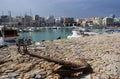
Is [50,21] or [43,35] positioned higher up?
[50,21]

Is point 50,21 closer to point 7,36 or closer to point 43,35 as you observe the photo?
point 43,35

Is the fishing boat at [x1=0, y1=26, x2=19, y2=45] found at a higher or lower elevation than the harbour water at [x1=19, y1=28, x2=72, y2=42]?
higher

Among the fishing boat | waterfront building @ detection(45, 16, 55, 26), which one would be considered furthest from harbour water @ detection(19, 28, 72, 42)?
waterfront building @ detection(45, 16, 55, 26)

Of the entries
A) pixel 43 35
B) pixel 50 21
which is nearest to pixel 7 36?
pixel 43 35

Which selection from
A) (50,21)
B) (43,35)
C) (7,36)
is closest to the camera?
(7,36)

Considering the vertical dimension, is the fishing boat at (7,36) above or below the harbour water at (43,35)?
above

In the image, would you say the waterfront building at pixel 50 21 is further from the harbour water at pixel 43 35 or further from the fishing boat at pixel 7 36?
the fishing boat at pixel 7 36

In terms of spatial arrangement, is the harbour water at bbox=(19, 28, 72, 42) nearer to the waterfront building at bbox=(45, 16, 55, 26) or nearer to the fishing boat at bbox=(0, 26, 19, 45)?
the fishing boat at bbox=(0, 26, 19, 45)

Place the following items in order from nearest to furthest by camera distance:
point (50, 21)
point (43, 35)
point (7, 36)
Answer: point (7, 36)
point (43, 35)
point (50, 21)

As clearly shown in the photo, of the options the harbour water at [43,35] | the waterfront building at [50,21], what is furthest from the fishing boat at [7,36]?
the waterfront building at [50,21]

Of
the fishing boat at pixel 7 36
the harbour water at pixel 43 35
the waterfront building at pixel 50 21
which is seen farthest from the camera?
the waterfront building at pixel 50 21

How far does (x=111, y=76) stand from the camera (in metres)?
8.85

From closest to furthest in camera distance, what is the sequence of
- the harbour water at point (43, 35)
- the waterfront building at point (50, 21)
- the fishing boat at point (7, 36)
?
the fishing boat at point (7, 36)
the harbour water at point (43, 35)
the waterfront building at point (50, 21)

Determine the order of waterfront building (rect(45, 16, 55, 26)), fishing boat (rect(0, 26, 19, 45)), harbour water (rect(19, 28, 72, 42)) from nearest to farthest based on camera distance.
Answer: fishing boat (rect(0, 26, 19, 45))
harbour water (rect(19, 28, 72, 42))
waterfront building (rect(45, 16, 55, 26))
